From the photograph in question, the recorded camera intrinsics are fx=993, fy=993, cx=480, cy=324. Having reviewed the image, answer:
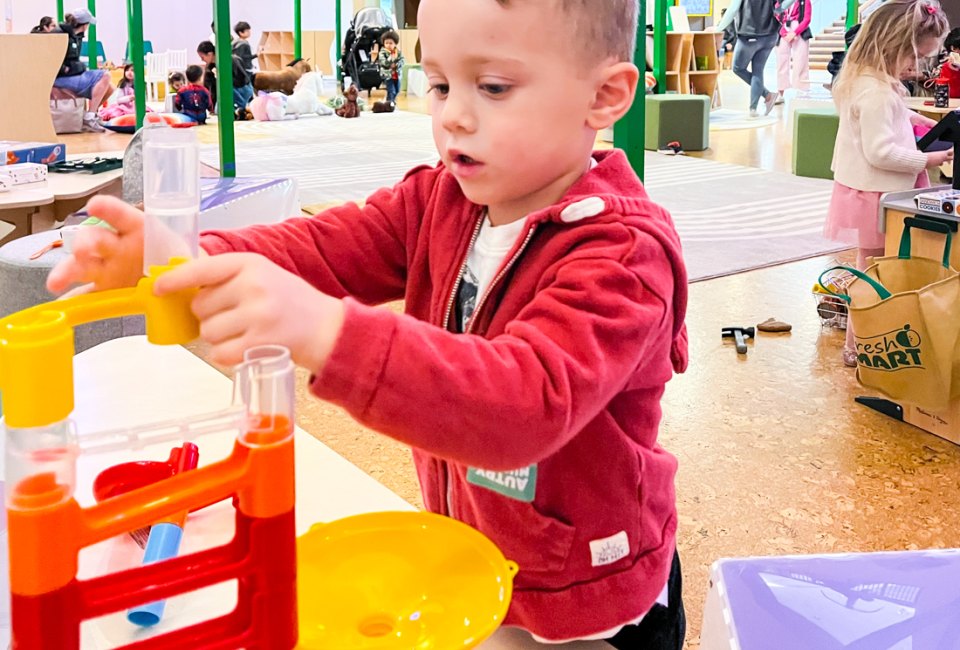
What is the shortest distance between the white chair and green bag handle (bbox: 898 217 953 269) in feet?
27.4

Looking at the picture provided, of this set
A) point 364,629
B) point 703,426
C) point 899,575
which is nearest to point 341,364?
point 364,629

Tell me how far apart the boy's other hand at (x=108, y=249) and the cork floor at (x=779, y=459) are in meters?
1.15

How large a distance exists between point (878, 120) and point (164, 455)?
250 cm

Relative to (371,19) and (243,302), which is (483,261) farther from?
(371,19)

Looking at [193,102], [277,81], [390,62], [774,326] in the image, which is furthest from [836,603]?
[390,62]

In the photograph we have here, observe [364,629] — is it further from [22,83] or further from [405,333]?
[22,83]

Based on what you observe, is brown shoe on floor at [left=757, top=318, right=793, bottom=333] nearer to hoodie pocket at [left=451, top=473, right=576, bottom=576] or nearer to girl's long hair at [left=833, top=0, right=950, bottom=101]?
girl's long hair at [left=833, top=0, right=950, bottom=101]

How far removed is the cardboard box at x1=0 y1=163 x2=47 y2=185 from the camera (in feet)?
9.80

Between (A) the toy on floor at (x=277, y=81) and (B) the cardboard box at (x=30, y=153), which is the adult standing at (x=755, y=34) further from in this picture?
(B) the cardboard box at (x=30, y=153)

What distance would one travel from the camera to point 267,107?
8609 millimetres

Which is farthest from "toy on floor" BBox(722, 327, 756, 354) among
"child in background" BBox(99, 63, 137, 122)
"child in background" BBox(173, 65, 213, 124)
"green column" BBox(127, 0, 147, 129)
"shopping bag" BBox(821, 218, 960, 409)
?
"child in background" BBox(173, 65, 213, 124)

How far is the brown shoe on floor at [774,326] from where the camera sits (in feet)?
9.55

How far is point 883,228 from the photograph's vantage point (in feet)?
8.25

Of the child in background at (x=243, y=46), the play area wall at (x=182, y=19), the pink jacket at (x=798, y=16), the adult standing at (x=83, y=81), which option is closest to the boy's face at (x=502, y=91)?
the adult standing at (x=83, y=81)
